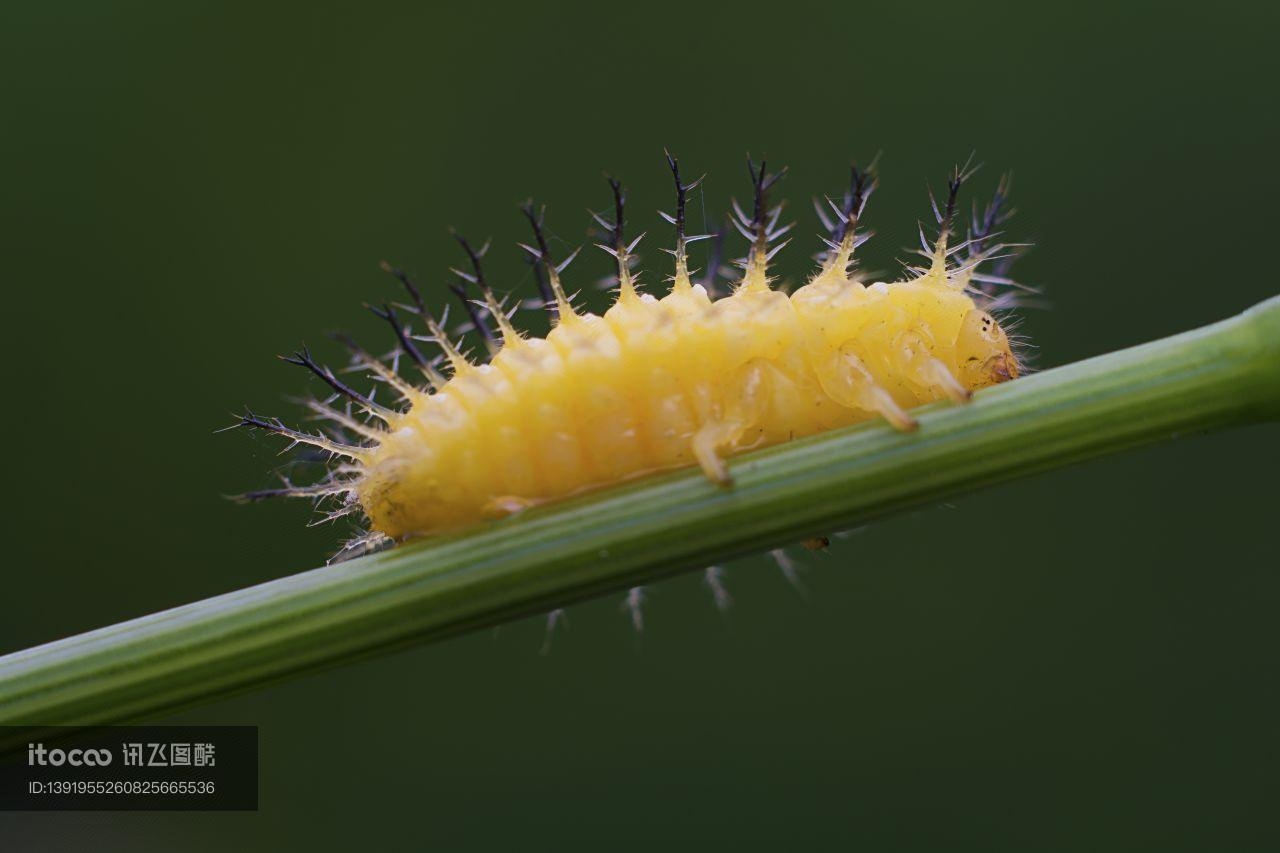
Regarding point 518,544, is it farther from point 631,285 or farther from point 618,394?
point 631,285

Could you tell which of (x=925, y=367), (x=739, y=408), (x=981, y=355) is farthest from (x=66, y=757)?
(x=981, y=355)

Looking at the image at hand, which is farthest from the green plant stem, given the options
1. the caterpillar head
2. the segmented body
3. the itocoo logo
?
the caterpillar head

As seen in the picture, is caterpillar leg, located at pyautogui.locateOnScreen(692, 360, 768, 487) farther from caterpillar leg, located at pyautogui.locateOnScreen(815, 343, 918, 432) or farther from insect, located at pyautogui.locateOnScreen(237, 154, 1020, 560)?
caterpillar leg, located at pyautogui.locateOnScreen(815, 343, 918, 432)

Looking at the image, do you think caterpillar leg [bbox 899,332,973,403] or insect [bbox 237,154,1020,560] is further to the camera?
insect [bbox 237,154,1020,560]

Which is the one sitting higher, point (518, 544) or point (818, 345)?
point (818, 345)

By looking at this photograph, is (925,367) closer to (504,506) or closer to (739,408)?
(739,408)

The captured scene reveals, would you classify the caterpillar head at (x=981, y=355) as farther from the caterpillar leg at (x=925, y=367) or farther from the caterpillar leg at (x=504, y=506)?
the caterpillar leg at (x=504, y=506)

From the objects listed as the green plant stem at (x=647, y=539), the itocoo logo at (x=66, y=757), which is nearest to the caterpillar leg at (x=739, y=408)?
the green plant stem at (x=647, y=539)

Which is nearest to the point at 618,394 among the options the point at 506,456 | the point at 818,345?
the point at 506,456
